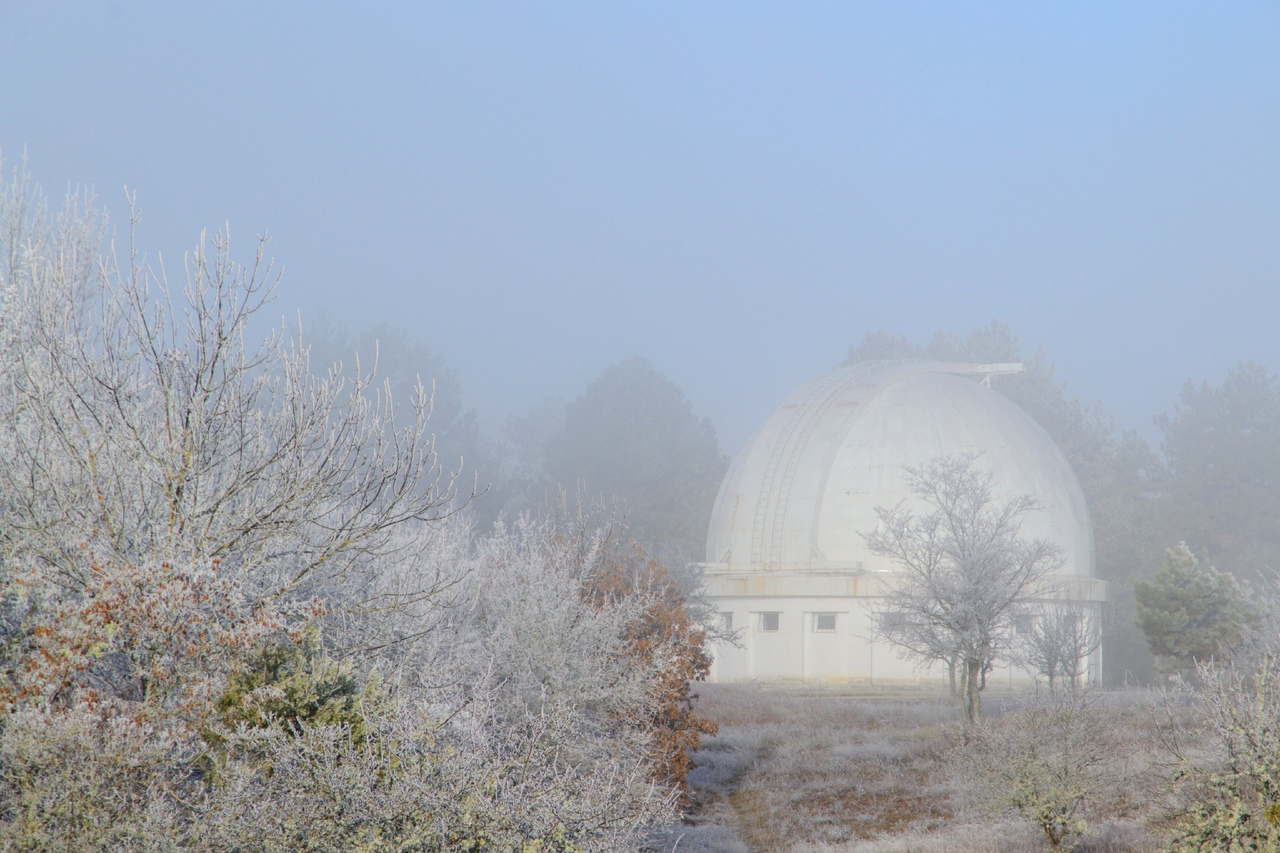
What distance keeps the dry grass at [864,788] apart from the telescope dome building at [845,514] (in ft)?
22.6

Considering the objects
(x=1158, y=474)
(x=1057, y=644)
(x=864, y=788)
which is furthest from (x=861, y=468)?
(x=1158, y=474)

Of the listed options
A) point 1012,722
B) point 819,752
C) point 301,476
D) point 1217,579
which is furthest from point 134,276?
point 1217,579

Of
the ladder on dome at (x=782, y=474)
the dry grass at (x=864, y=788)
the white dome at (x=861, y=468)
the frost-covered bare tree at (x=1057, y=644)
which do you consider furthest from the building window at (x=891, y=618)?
the ladder on dome at (x=782, y=474)

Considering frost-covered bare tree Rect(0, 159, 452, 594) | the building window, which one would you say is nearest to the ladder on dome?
the building window

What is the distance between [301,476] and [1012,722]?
11.3m

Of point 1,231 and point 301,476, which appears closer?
point 301,476

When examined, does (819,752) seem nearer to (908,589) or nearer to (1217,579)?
(908,589)

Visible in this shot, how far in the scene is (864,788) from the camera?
17.5 m

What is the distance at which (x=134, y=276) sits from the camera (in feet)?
27.7

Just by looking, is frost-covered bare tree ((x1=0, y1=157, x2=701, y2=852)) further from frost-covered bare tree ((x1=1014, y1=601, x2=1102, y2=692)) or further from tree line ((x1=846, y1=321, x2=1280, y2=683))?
tree line ((x1=846, y1=321, x2=1280, y2=683))

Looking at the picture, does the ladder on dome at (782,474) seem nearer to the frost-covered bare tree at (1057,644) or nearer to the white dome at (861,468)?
the white dome at (861,468)

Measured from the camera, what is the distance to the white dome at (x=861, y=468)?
33281 millimetres

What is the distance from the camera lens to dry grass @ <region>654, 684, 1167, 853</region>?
14.0 metres

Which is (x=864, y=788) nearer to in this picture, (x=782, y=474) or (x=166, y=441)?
(x=166, y=441)
